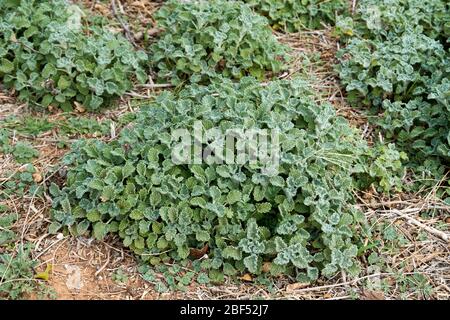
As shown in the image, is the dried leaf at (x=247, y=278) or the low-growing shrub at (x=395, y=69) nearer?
the dried leaf at (x=247, y=278)

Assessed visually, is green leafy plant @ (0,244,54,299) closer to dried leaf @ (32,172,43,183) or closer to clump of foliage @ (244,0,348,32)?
dried leaf @ (32,172,43,183)

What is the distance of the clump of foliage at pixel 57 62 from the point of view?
402 cm

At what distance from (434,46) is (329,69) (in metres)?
0.66

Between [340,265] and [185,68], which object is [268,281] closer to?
[340,265]

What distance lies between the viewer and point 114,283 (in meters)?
3.21

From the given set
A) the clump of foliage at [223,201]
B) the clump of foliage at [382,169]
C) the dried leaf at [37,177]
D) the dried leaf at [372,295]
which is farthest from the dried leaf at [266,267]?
the dried leaf at [37,177]

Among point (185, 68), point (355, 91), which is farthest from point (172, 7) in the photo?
point (355, 91)

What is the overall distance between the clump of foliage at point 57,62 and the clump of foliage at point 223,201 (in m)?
0.63

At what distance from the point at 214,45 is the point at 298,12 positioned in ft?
2.75

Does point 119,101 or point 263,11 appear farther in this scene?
point 263,11

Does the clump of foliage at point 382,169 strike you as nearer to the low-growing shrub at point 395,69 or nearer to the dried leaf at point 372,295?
the low-growing shrub at point 395,69

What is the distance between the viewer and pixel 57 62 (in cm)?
398

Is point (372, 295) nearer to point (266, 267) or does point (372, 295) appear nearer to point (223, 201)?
point (266, 267)

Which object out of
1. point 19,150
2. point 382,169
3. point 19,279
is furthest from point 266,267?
point 19,150
